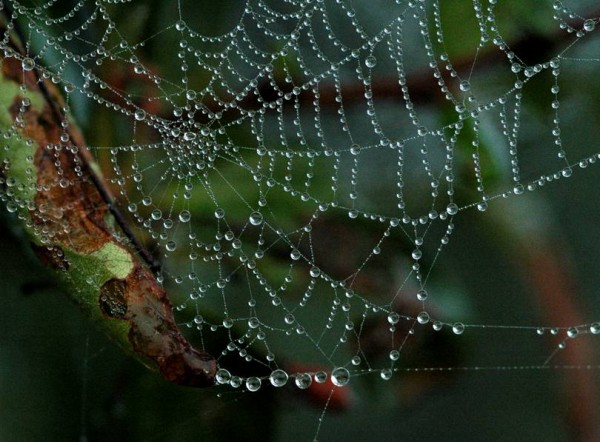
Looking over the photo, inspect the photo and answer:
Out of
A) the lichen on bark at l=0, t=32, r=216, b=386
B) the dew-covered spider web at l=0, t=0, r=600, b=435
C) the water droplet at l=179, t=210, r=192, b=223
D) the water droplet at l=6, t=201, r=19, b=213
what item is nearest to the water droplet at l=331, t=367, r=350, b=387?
the dew-covered spider web at l=0, t=0, r=600, b=435

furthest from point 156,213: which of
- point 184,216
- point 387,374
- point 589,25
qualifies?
point 589,25

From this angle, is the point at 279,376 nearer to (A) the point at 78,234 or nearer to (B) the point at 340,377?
(B) the point at 340,377

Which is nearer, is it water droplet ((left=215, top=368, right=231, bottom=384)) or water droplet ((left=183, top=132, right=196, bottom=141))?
water droplet ((left=215, top=368, right=231, bottom=384))

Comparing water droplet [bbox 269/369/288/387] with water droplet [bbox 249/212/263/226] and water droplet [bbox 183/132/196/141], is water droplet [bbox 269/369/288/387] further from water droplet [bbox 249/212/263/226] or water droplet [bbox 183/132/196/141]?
water droplet [bbox 183/132/196/141]

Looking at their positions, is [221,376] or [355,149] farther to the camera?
[355,149]

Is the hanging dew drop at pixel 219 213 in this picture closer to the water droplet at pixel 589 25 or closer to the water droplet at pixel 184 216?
the water droplet at pixel 184 216

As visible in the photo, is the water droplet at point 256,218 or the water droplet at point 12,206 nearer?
the water droplet at point 12,206

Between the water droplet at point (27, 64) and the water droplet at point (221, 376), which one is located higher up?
the water droplet at point (27, 64)

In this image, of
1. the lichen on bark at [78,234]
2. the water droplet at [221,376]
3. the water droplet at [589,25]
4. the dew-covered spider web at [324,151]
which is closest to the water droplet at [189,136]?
the dew-covered spider web at [324,151]

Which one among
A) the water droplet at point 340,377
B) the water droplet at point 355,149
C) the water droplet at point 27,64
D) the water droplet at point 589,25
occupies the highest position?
the water droplet at point 589,25
